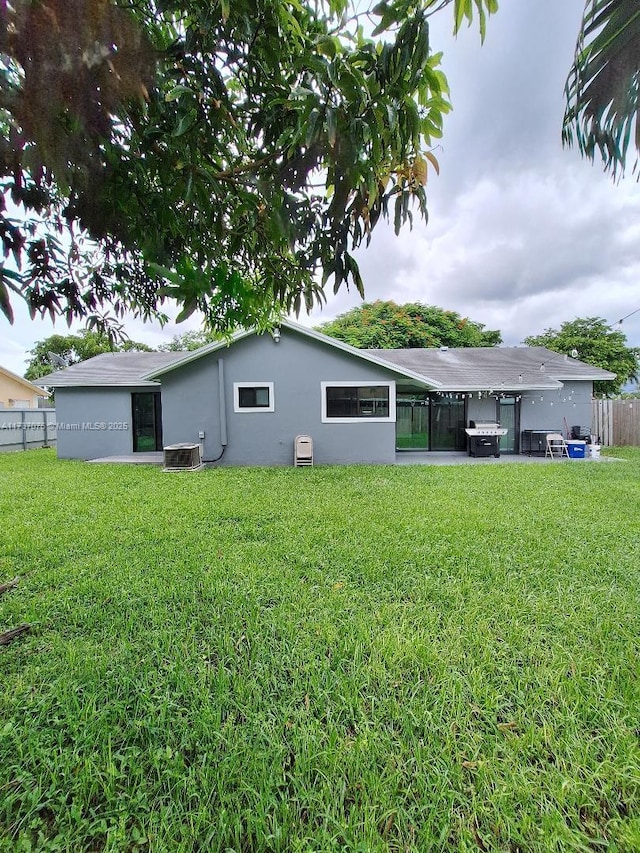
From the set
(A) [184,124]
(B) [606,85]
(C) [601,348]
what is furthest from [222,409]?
(C) [601,348]

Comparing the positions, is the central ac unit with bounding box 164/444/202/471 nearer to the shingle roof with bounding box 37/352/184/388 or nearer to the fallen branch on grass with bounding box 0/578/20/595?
the shingle roof with bounding box 37/352/184/388

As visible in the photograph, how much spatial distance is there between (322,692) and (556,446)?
12548 millimetres

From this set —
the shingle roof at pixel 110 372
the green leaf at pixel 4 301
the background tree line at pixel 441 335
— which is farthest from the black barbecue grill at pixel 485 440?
the green leaf at pixel 4 301

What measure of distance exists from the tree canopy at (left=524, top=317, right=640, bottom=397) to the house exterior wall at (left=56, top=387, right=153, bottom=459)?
69.1 feet

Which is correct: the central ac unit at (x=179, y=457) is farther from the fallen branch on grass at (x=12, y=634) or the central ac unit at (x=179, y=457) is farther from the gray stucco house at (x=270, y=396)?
the fallen branch on grass at (x=12, y=634)

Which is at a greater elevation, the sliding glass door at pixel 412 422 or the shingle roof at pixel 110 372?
the shingle roof at pixel 110 372

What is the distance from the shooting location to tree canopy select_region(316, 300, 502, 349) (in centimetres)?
2506

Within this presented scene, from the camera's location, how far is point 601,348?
21.3m

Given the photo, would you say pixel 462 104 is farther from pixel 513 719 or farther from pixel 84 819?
pixel 84 819

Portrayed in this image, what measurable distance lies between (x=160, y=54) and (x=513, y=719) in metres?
3.47

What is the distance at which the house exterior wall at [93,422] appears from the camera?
1246 cm

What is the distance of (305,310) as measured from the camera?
243 cm

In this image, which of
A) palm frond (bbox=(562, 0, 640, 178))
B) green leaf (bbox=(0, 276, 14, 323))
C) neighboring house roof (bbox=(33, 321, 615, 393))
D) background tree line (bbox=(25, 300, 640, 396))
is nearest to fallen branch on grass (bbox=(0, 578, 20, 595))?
green leaf (bbox=(0, 276, 14, 323))

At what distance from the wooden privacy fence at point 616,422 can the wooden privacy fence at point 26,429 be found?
2103 centimetres
